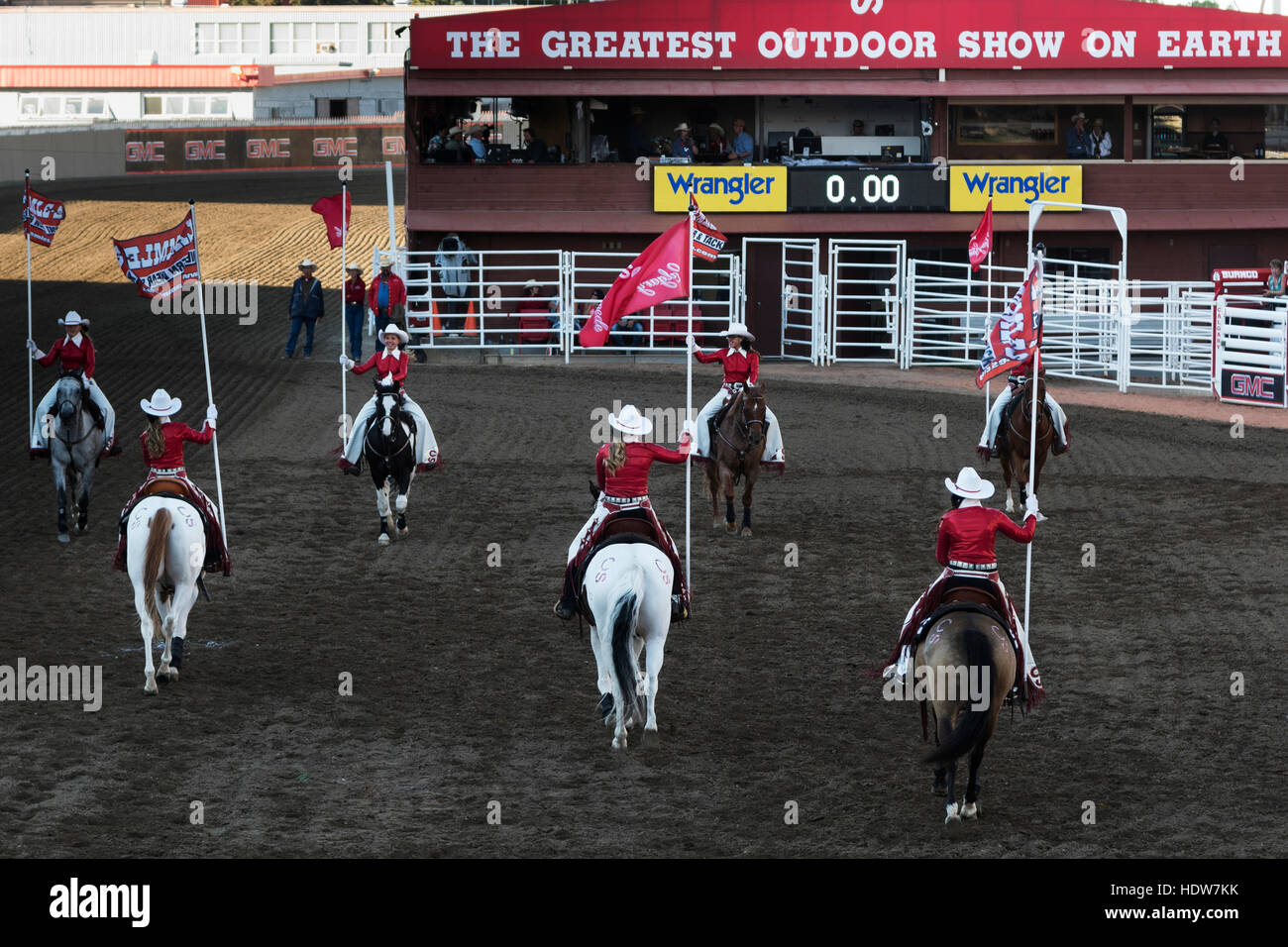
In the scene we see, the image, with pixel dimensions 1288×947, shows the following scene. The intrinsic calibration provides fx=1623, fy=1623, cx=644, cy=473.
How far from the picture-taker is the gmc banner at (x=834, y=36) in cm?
3186

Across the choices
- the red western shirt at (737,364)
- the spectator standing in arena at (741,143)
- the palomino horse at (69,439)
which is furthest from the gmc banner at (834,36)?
the palomino horse at (69,439)

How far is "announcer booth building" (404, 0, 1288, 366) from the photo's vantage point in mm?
31531

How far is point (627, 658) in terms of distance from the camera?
10312 mm

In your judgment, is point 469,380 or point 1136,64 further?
point 1136,64

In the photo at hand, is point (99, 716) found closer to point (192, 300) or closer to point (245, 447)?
point (245, 447)

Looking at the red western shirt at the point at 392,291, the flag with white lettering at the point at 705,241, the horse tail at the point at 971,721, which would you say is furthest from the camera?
the red western shirt at the point at 392,291

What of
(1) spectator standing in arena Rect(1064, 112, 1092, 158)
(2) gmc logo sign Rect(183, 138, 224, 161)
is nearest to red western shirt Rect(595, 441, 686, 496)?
(1) spectator standing in arena Rect(1064, 112, 1092, 158)

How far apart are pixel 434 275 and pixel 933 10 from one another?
36.7 feet

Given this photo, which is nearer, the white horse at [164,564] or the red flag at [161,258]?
the white horse at [164,564]

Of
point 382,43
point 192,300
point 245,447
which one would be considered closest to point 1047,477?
point 245,447

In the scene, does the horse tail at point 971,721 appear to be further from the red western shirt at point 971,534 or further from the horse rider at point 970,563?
the red western shirt at point 971,534

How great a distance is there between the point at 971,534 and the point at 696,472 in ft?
36.8

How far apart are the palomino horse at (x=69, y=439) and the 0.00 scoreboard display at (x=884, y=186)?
58.8 ft
